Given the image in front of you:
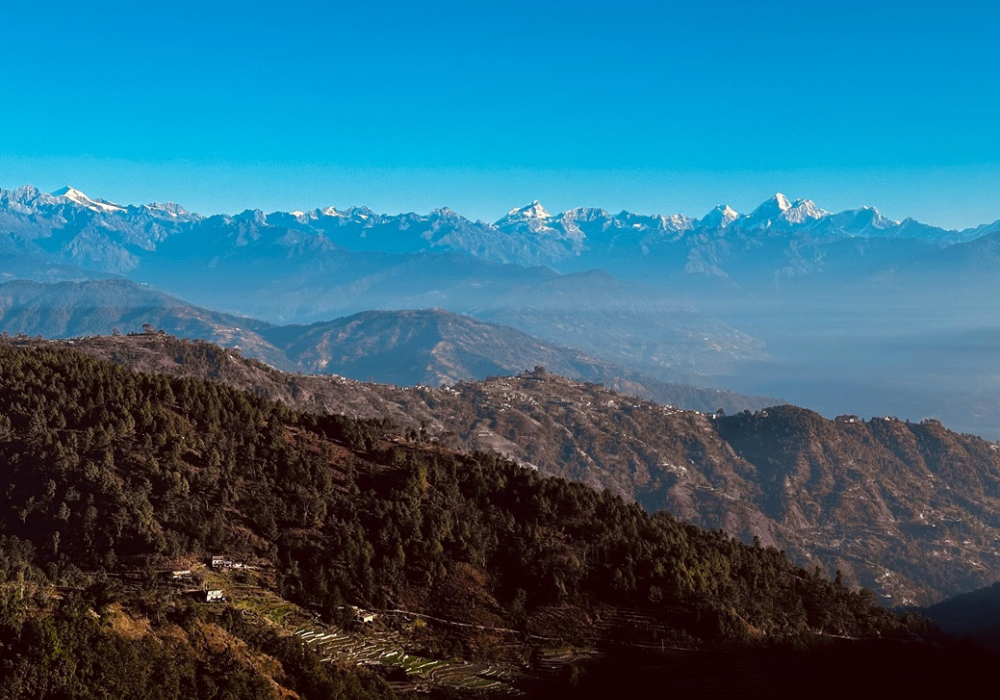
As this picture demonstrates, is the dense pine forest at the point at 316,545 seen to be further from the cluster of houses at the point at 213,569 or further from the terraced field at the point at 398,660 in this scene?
the terraced field at the point at 398,660

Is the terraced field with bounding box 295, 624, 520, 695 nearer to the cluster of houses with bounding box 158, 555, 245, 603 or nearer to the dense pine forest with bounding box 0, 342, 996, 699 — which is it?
the dense pine forest with bounding box 0, 342, 996, 699

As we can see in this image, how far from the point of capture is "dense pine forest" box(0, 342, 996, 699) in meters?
64.1

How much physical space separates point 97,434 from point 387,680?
46858mm

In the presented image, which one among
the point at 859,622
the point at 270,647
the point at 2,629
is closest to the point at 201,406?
the point at 270,647

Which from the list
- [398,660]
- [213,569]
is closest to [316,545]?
[213,569]

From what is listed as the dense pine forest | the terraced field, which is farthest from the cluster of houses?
the terraced field

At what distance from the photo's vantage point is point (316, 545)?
8388 cm

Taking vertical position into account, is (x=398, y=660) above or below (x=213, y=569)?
below

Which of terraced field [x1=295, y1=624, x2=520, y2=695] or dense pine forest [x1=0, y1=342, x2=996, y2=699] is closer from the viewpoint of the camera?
dense pine forest [x1=0, y1=342, x2=996, y2=699]

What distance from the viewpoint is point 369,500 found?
9294 centimetres

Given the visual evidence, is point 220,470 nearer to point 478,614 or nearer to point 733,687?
point 478,614

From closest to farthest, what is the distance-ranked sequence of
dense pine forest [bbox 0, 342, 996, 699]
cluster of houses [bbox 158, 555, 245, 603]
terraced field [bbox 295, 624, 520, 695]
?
dense pine forest [bbox 0, 342, 996, 699] < terraced field [bbox 295, 624, 520, 695] < cluster of houses [bbox 158, 555, 245, 603]

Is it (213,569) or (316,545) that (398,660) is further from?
(213,569)

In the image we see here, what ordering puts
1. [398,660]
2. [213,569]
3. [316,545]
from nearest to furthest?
[398,660]
[213,569]
[316,545]
